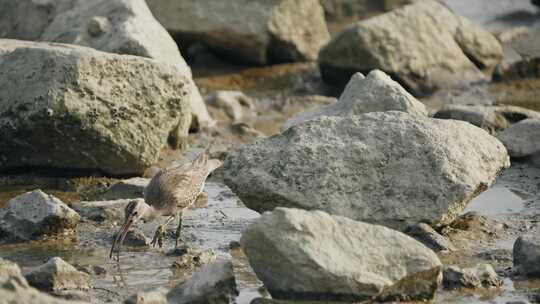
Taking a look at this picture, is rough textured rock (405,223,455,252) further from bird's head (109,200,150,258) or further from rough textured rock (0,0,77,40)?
rough textured rock (0,0,77,40)

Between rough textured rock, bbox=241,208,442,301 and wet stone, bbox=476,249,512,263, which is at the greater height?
rough textured rock, bbox=241,208,442,301

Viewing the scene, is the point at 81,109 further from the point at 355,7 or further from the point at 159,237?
the point at 355,7

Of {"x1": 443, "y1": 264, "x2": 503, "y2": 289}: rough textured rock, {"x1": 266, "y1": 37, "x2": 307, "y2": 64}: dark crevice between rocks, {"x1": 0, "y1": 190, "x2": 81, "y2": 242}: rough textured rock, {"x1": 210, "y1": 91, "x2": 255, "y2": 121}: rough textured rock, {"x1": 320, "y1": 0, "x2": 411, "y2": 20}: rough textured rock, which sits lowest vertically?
{"x1": 320, "y1": 0, "x2": 411, "y2": 20}: rough textured rock

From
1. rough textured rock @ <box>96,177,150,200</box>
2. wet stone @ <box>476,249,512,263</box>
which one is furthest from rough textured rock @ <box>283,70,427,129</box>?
wet stone @ <box>476,249,512,263</box>

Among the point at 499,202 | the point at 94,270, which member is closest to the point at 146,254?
the point at 94,270

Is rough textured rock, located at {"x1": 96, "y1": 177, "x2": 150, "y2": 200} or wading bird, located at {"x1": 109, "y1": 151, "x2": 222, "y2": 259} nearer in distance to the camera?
wading bird, located at {"x1": 109, "y1": 151, "x2": 222, "y2": 259}

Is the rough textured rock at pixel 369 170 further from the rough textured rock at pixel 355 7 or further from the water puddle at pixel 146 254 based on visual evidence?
the rough textured rock at pixel 355 7

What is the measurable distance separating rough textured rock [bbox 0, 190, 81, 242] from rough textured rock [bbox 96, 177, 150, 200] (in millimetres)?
1115

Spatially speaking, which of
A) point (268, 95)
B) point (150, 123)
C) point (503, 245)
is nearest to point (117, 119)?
point (150, 123)

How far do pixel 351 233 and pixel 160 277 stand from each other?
1553 mm

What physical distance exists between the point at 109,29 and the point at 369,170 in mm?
4870

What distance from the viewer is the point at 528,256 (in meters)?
7.79

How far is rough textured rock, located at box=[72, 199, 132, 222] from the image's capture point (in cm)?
953

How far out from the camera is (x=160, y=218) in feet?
32.3
